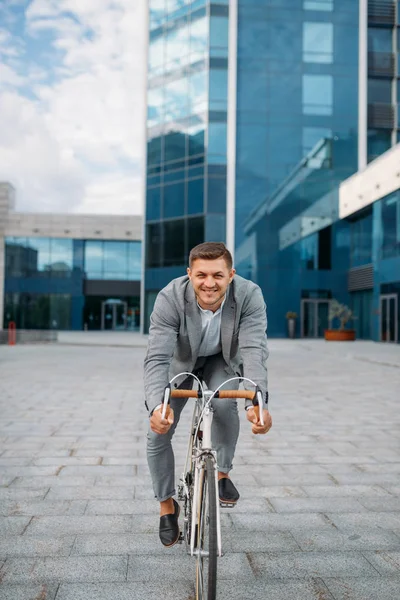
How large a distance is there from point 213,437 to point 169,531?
1.92 ft

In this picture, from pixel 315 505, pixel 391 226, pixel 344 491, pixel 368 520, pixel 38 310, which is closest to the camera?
pixel 368 520

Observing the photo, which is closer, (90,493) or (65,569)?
(65,569)

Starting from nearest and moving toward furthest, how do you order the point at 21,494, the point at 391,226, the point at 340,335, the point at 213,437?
1. the point at 213,437
2. the point at 21,494
3. the point at 391,226
4. the point at 340,335

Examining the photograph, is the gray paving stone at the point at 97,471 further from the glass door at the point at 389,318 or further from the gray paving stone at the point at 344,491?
the glass door at the point at 389,318

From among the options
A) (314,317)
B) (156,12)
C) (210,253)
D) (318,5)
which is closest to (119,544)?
(210,253)

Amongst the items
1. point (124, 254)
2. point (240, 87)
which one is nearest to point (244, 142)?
point (240, 87)

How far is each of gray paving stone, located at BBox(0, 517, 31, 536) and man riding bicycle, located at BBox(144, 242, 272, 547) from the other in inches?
37.3

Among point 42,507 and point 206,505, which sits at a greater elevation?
point 206,505

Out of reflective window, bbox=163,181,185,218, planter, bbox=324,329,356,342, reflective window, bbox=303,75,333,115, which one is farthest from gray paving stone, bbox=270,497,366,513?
reflective window, bbox=303,75,333,115

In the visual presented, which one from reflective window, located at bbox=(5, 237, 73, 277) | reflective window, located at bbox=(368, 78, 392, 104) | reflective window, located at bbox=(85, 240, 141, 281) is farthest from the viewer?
reflective window, located at bbox=(85, 240, 141, 281)

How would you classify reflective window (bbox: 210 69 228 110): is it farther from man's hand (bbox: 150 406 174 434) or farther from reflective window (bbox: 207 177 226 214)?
man's hand (bbox: 150 406 174 434)

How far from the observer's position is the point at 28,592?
2666 millimetres

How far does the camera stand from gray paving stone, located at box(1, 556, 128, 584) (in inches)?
111

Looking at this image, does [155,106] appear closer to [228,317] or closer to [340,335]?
[340,335]
